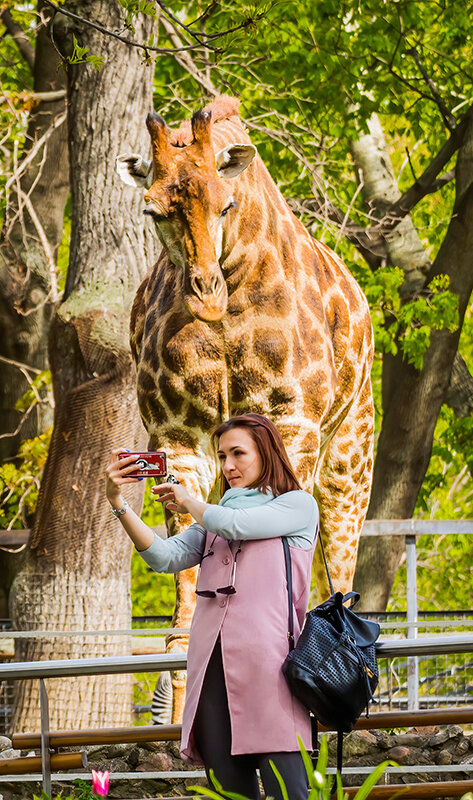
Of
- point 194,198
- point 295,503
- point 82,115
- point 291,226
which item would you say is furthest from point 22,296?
point 295,503

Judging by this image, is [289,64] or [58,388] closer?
[58,388]

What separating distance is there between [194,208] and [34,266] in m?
7.89

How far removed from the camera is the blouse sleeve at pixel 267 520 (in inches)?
135

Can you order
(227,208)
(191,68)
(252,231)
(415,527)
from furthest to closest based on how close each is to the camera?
1. (191,68)
2. (415,527)
3. (252,231)
4. (227,208)

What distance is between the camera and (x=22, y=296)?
1236 centimetres

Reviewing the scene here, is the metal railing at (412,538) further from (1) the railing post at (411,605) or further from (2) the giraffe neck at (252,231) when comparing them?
(2) the giraffe neck at (252,231)

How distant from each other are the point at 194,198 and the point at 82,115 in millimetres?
4201

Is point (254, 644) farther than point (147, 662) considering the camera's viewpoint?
No

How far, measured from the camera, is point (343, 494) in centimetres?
675

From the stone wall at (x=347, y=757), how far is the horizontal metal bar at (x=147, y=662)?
176 centimetres

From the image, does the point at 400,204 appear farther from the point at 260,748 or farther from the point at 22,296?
the point at 260,748

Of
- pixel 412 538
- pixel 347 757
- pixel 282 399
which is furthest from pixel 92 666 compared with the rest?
pixel 412 538

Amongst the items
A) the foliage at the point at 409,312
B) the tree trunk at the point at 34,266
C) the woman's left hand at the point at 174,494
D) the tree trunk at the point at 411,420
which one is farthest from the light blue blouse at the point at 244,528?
the tree trunk at the point at 411,420

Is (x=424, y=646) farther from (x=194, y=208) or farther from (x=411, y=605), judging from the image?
(x=411, y=605)
